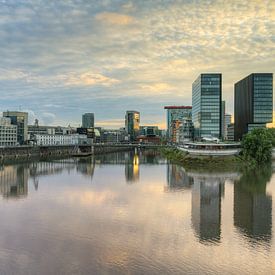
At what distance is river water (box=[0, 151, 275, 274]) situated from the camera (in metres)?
21.9

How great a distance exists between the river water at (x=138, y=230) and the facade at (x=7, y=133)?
117642mm

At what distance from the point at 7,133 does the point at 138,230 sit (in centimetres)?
15005

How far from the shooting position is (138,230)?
1143 inches

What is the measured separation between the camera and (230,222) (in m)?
32.1

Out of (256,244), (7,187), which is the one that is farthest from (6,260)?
(7,187)

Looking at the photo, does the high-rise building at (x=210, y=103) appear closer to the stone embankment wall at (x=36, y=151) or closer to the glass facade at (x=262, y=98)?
the glass facade at (x=262, y=98)

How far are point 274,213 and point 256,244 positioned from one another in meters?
11.1

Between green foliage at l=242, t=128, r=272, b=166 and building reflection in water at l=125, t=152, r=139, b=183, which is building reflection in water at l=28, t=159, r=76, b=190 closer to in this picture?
building reflection in water at l=125, t=152, r=139, b=183

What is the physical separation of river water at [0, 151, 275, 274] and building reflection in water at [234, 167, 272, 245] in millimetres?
92

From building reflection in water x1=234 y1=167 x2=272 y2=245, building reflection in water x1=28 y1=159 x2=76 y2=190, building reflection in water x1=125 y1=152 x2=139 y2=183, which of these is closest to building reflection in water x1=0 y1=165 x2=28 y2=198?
building reflection in water x1=28 y1=159 x2=76 y2=190

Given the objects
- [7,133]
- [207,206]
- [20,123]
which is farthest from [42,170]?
[20,123]

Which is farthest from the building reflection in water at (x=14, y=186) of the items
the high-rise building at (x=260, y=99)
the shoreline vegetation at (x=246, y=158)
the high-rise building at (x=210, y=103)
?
the high-rise building at (x=260, y=99)

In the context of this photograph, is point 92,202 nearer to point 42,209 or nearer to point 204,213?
point 42,209

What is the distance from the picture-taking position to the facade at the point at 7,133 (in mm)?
162312
